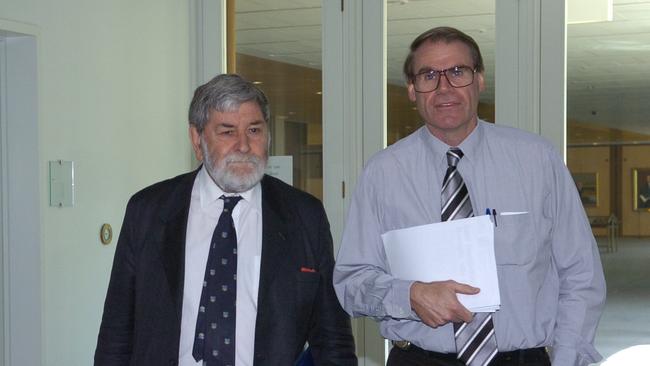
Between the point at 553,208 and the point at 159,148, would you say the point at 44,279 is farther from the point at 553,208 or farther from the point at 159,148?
the point at 553,208

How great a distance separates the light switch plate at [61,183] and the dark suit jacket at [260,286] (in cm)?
232

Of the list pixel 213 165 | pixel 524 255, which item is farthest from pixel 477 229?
pixel 213 165

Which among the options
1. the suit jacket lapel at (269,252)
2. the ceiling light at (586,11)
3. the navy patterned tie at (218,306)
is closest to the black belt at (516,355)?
the suit jacket lapel at (269,252)

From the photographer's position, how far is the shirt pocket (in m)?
2.49

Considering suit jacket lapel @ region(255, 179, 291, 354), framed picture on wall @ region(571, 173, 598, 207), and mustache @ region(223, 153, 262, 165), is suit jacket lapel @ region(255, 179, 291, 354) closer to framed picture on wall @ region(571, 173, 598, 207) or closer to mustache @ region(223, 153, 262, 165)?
Result: mustache @ region(223, 153, 262, 165)

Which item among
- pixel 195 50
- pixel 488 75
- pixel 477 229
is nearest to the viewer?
pixel 477 229

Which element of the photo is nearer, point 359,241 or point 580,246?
point 580,246

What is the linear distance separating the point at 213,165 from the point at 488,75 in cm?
301

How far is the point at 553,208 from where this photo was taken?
8.30ft

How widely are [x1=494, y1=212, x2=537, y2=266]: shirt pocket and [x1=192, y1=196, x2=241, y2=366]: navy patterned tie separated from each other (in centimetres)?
74

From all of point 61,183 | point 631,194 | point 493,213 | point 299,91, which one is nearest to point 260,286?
point 493,213

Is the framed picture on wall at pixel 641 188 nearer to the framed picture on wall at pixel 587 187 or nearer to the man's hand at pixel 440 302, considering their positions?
the framed picture on wall at pixel 587 187

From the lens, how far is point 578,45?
5.29 meters

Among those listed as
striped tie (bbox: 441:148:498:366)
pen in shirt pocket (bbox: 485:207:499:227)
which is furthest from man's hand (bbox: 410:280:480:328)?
pen in shirt pocket (bbox: 485:207:499:227)
